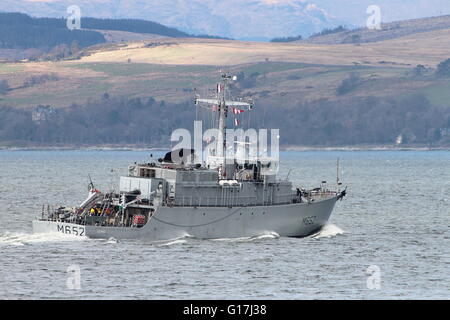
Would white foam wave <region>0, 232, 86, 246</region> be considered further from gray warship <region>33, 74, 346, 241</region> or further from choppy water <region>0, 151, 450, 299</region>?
gray warship <region>33, 74, 346, 241</region>

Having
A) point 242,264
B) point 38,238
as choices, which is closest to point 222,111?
point 242,264

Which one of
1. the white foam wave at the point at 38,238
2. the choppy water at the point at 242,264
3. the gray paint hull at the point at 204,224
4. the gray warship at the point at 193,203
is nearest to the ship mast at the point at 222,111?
the gray warship at the point at 193,203

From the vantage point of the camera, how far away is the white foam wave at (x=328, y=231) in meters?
74.4

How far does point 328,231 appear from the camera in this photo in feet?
251

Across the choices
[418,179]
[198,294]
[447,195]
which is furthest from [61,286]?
[418,179]

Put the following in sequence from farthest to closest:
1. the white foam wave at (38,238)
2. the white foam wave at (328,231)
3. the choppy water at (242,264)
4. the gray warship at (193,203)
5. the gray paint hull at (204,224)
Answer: the white foam wave at (328,231), the white foam wave at (38,238), the gray warship at (193,203), the gray paint hull at (204,224), the choppy water at (242,264)

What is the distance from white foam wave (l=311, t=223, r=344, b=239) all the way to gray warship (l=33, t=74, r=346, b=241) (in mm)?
2485

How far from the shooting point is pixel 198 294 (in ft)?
171

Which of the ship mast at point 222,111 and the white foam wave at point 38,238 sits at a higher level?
the ship mast at point 222,111

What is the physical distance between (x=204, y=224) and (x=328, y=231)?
1242 cm

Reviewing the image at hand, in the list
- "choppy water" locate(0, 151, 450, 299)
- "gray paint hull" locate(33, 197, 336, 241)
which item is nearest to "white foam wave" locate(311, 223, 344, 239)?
"choppy water" locate(0, 151, 450, 299)

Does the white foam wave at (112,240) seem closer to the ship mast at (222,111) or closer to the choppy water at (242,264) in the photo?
the choppy water at (242,264)

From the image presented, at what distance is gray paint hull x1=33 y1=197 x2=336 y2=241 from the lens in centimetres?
6588

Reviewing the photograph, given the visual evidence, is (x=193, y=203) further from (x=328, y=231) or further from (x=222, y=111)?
(x=328, y=231)
